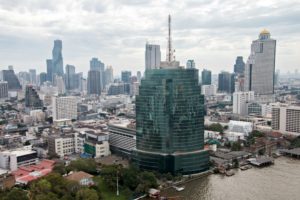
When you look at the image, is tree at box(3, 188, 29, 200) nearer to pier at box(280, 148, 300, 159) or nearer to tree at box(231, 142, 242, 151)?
tree at box(231, 142, 242, 151)

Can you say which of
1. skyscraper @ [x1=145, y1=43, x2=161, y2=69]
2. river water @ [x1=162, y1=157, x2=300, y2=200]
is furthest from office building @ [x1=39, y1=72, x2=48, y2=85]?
river water @ [x1=162, y1=157, x2=300, y2=200]

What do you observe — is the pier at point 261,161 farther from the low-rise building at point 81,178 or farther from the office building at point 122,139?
the low-rise building at point 81,178

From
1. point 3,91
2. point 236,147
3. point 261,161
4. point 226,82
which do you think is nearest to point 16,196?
point 261,161

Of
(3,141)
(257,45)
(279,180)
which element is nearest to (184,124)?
(279,180)

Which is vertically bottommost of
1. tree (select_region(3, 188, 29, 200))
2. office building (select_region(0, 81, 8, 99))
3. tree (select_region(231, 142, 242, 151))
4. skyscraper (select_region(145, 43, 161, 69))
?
tree (select_region(231, 142, 242, 151))

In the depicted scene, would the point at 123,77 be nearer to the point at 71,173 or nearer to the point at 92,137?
the point at 92,137

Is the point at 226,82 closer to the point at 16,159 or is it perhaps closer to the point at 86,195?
the point at 16,159

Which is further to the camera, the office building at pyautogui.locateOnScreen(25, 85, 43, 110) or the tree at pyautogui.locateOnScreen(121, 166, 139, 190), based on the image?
the office building at pyautogui.locateOnScreen(25, 85, 43, 110)
